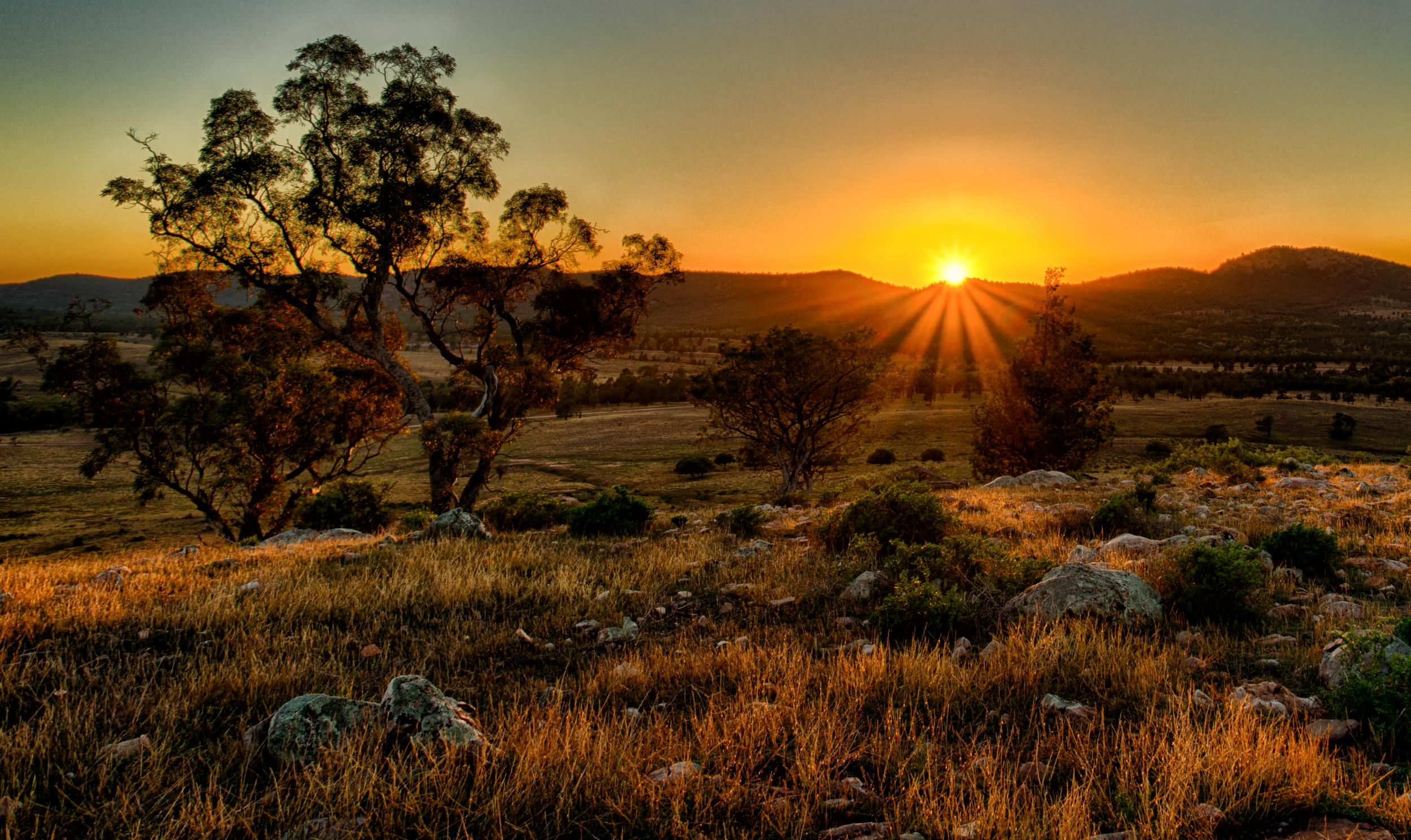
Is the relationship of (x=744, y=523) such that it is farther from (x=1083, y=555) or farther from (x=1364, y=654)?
(x=1364, y=654)

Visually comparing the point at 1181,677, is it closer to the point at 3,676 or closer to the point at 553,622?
the point at 553,622

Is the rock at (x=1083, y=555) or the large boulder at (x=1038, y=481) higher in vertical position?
the rock at (x=1083, y=555)

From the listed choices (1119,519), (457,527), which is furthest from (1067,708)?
(457,527)

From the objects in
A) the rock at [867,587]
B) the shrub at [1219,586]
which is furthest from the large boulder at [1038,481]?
the rock at [867,587]

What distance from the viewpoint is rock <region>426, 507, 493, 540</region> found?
42.1 feet

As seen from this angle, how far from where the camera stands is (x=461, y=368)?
88.7ft

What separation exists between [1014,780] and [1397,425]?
92.2 meters

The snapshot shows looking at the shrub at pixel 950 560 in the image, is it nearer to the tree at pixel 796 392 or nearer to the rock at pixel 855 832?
the rock at pixel 855 832

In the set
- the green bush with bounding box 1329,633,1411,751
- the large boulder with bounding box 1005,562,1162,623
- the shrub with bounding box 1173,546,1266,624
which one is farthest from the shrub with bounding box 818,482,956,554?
the green bush with bounding box 1329,633,1411,751

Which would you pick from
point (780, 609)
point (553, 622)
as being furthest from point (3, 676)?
point (780, 609)

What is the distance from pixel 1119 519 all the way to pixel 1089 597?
6307 mm

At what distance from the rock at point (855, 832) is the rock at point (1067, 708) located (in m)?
1.96

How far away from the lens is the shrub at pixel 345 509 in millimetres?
21172

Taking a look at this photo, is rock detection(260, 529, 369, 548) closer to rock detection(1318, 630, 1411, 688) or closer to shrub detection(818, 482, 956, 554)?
shrub detection(818, 482, 956, 554)
